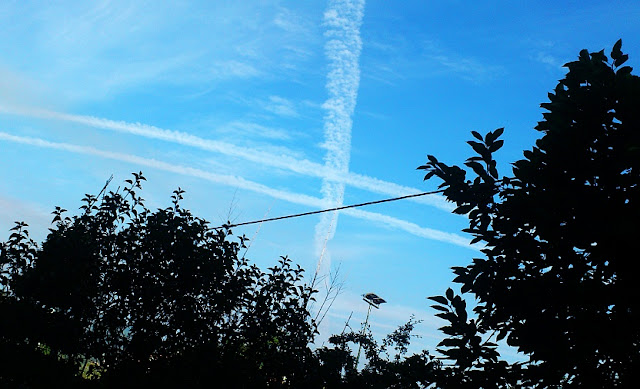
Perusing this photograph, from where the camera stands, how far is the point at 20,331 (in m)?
9.23

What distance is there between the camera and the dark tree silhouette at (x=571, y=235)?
10.9 ft

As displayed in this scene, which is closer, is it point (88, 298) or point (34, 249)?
point (88, 298)

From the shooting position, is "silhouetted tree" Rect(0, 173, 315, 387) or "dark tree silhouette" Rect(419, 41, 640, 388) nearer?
"dark tree silhouette" Rect(419, 41, 640, 388)

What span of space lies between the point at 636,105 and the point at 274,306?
268 inches

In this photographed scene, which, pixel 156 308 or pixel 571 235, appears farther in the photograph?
pixel 156 308

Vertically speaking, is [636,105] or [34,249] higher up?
[636,105]

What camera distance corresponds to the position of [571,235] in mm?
3654

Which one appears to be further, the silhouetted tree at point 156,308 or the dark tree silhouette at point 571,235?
the silhouetted tree at point 156,308

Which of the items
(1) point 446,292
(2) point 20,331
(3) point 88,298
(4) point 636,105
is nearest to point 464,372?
(1) point 446,292

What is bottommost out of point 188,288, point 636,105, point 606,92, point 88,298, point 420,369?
point 420,369

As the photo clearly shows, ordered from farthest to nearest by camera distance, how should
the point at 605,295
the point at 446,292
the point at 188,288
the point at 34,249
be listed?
the point at 34,249 → the point at 188,288 → the point at 446,292 → the point at 605,295

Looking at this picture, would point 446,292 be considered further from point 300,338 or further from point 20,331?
point 20,331

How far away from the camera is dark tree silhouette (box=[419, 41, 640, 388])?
130 inches

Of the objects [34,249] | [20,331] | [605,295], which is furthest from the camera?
[34,249]
